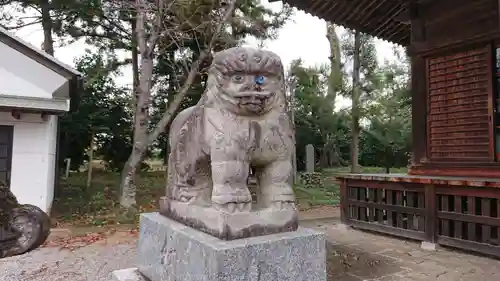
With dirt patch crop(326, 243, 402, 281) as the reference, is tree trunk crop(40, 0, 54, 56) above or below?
above

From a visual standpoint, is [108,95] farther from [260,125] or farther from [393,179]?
[260,125]

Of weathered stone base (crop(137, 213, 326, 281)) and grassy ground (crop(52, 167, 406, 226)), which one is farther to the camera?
grassy ground (crop(52, 167, 406, 226))

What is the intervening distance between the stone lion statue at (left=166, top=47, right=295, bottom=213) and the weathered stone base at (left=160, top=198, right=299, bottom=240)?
0.04 m

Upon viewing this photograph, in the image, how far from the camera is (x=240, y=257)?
1.82 meters

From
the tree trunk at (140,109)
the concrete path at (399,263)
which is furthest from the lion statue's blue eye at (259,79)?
the tree trunk at (140,109)

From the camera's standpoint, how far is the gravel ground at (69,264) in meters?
3.76

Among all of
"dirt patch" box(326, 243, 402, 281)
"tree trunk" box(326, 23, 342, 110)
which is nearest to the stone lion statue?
"dirt patch" box(326, 243, 402, 281)

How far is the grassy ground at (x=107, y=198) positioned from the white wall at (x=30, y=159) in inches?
24.5

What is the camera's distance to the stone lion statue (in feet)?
6.65

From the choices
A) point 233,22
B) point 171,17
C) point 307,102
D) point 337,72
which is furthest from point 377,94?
point 171,17

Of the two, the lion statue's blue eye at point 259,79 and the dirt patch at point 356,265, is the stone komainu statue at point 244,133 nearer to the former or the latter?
the lion statue's blue eye at point 259,79

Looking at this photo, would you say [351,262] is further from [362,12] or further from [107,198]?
[107,198]

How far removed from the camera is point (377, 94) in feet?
39.5

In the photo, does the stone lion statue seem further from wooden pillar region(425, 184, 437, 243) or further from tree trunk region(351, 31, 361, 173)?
tree trunk region(351, 31, 361, 173)
